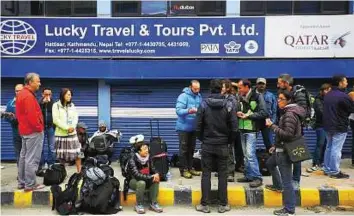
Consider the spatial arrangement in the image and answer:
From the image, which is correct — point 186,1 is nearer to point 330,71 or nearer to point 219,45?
point 219,45

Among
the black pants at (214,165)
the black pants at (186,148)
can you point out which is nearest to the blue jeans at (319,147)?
the black pants at (186,148)

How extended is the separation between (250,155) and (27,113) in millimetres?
3491

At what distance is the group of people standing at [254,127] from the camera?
6.30 meters

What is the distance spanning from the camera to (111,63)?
9328 millimetres

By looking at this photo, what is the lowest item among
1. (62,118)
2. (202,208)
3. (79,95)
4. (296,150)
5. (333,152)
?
(202,208)

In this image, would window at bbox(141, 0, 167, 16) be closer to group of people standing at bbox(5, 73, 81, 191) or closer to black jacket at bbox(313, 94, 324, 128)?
group of people standing at bbox(5, 73, 81, 191)

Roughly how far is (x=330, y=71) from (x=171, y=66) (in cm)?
323

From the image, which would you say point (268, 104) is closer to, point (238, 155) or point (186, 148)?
point (238, 155)

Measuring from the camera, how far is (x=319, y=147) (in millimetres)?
8516

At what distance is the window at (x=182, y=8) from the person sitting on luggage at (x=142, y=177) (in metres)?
3.81

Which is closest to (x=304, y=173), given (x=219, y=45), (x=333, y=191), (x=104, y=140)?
(x=333, y=191)

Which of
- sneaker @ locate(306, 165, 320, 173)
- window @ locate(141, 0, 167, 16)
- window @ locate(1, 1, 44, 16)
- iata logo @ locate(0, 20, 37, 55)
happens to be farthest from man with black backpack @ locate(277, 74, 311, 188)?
window @ locate(1, 1, 44, 16)

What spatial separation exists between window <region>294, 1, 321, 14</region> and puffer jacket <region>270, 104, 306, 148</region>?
160 inches

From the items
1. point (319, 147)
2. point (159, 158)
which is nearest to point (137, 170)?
point (159, 158)
